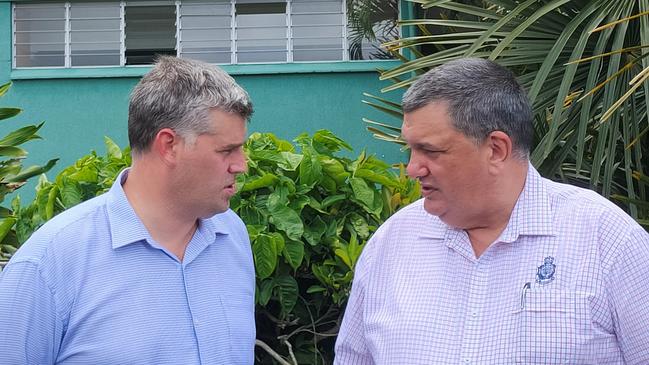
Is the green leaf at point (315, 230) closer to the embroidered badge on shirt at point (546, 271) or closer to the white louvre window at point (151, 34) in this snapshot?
the embroidered badge on shirt at point (546, 271)

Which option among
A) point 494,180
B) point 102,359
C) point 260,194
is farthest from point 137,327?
point 260,194

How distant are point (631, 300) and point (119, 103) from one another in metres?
6.49

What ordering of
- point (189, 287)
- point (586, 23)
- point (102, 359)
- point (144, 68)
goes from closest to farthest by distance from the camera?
point (102, 359), point (189, 287), point (586, 23), point (144, 68)

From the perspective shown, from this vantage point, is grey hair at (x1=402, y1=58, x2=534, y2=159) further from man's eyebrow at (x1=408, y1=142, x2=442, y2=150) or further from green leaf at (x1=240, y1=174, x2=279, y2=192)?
green leaf at (x1=240, y1=174, x2=279, y2=192)

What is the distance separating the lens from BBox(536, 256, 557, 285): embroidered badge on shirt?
269cm

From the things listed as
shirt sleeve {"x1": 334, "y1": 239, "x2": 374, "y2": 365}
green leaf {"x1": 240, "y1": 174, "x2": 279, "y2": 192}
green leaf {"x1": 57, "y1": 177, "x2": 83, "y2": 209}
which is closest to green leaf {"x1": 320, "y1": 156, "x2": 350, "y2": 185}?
green leaf {"x1": 240, "y1": 174, "x2": 279, "y2": 192}

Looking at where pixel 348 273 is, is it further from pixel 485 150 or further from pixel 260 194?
pixel 485 150

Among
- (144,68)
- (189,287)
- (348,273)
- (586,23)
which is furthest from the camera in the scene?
(144,68)

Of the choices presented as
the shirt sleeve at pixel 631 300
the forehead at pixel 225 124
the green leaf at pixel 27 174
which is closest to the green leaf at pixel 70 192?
the green leaf at pixel 27 174

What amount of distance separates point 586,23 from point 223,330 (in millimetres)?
3327

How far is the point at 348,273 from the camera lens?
4047 mm

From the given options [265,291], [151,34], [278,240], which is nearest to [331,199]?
[278,240]

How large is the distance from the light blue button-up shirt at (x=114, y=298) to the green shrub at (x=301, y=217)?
3.46 ft

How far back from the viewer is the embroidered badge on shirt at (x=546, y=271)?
2.69 m
